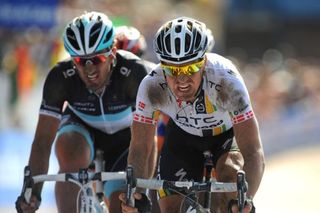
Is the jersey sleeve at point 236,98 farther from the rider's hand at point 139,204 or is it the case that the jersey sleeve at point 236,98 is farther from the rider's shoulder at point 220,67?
the rider's hand at point 139,204

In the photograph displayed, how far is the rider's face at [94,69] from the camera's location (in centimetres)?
664

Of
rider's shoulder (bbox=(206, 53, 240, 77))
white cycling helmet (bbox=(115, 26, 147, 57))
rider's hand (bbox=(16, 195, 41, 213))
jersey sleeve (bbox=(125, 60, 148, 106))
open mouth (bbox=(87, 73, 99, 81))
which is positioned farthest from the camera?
white cycling helmet (bbox=(115, 26, 147, 57))

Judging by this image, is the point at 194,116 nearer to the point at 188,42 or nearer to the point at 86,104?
the point at 188,42

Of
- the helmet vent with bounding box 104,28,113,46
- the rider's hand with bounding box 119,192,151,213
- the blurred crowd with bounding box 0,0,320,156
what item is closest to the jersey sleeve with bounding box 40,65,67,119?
the helmet vent with bounding box 104,28,113,46

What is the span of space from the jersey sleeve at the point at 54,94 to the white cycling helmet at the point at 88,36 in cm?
25

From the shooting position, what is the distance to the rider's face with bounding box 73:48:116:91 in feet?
21.8

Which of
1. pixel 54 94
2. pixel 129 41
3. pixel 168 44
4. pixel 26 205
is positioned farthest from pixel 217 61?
pixel 129 41

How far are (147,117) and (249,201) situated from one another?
98 centimetres

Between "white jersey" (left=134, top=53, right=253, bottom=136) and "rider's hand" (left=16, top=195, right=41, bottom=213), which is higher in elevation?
"white jersey" (left=134, top=53, right=253, bottom=136)

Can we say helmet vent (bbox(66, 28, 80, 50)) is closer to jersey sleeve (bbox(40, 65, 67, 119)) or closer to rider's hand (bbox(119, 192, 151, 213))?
jersey sleeve (bbox(40, 65, 67, 119))

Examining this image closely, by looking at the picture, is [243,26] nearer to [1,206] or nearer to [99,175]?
[1,206]

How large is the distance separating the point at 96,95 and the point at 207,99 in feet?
4.07

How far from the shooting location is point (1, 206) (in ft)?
40.4

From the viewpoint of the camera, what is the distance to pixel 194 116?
6.23 metres
